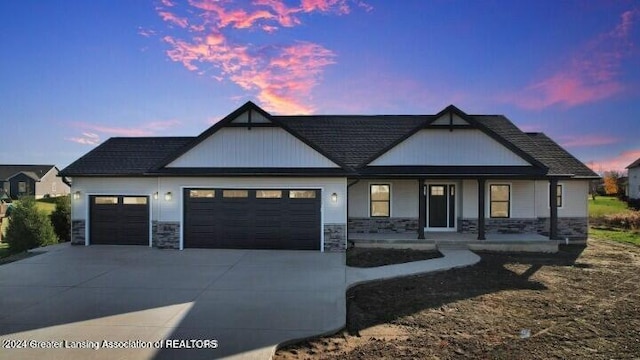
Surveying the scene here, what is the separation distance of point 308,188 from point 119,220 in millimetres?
7522

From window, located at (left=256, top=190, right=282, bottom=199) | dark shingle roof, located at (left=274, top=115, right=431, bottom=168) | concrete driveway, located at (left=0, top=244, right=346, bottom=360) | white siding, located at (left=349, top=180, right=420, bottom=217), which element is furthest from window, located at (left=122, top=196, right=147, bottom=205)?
white siding, located at (left=349, top=180, right=420, bottom=217)

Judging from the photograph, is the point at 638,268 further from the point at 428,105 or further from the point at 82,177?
the point at 82,177

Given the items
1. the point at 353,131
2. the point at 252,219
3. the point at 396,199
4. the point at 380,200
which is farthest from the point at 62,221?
the point at 396,199

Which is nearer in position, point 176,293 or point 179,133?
point 176,293

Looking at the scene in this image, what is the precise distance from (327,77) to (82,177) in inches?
432

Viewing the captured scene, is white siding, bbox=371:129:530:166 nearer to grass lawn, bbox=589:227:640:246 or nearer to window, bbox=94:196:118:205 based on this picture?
grass lawn, bbox=589:227:640:246

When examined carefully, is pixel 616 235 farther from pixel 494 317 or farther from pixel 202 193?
pixel 202 193

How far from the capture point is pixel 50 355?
4.75 meters

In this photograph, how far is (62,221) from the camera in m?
16.4

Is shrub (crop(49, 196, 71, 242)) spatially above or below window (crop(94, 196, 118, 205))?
below

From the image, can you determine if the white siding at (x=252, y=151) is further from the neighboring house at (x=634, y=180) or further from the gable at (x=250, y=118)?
the neighboring house at (x=634, y=180)

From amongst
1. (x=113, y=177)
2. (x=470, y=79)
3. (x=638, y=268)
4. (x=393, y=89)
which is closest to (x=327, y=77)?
(x=393, y=89)

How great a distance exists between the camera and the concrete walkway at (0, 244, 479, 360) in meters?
5.11

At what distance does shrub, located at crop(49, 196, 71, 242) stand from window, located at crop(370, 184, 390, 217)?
570 inches
